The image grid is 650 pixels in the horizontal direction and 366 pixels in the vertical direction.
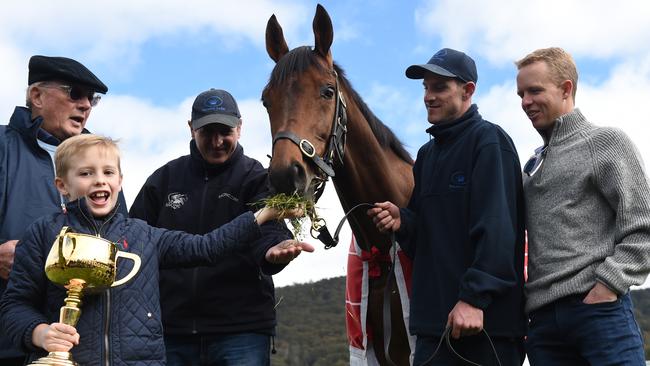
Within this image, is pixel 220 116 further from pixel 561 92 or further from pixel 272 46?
pixel 561 92

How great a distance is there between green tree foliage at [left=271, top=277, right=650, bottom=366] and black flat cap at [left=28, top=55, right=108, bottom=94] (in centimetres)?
1976

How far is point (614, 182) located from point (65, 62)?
10.9ft

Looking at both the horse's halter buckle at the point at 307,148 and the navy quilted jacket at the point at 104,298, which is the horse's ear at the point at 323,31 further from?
the navy quilted jacket at the point at 104,298

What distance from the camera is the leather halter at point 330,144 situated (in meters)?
4.60

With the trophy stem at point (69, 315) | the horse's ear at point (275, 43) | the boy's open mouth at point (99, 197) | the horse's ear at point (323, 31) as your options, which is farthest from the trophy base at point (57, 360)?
the horse's ear at point (275, 43)

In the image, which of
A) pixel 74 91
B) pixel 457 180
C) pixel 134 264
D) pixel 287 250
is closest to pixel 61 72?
pixel 74 91

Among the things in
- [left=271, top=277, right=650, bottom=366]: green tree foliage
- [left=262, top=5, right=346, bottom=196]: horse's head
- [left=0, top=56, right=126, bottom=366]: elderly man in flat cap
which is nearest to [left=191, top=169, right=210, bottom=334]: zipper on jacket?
[left=0, top=56, right=126, bottom=366]: elderly man in flat cap

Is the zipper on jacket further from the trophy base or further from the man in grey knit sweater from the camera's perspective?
the man in grey knit sweater

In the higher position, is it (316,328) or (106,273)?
(316,328)

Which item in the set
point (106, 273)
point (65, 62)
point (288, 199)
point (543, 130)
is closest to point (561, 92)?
point (543, 130)

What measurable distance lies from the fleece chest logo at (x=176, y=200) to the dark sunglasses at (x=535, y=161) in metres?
2.13

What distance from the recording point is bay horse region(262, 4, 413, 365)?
15.2 feet

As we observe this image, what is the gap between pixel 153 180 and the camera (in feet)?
17.3

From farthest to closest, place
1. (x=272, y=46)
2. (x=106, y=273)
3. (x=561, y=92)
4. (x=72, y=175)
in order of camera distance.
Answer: (x=272, y=46)
(x=561, y=92)
(x=72, y=175)
(x=106, y=273)
